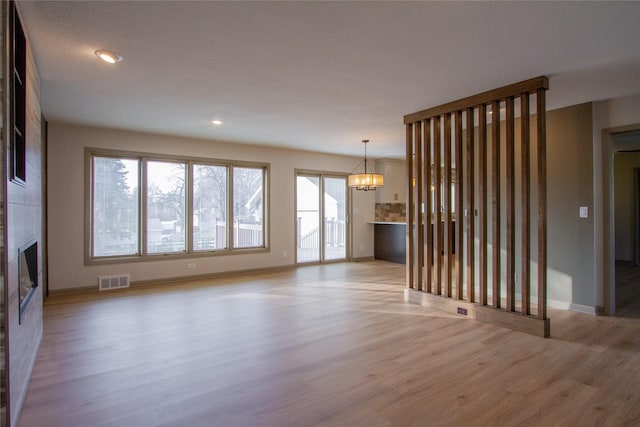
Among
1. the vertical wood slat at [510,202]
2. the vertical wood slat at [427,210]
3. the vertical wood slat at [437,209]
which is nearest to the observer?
the vertical wood slat at [510,202]

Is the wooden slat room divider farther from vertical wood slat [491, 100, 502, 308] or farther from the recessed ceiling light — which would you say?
the recessed ceiling light

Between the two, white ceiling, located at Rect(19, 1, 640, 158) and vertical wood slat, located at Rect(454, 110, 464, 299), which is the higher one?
white ceiling, located at Rect(19, 1, 640, 158)

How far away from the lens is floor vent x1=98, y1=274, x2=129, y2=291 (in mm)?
5320

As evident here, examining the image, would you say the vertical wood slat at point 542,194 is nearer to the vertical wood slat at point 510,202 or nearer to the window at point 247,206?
the vertical wood slat at point 510,202

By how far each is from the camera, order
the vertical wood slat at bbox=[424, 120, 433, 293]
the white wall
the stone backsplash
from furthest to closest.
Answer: the stone backsplash → the white wall → the vertical wood slat at bbox=[424, 120, 433, 293]

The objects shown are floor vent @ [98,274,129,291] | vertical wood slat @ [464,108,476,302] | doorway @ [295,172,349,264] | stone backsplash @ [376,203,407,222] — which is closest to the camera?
vertical wood slat @ [464,108,476,302]

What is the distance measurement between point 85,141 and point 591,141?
274 inches

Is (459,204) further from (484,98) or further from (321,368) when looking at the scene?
(321,368)

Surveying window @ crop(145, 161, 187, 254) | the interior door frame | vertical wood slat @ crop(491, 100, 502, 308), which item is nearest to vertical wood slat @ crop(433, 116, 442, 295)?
vertical wood slat @ crop(491, 100, 502, 308)

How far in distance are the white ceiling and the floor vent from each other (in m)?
2.45

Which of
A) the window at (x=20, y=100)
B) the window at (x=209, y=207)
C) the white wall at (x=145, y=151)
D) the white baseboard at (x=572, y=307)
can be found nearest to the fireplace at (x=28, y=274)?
the window at (x=20, y=100)

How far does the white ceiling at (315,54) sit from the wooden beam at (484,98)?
0.10 metres

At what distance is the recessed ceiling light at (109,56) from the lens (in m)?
A: 2.81

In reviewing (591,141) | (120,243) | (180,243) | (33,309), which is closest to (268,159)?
(180,243)
